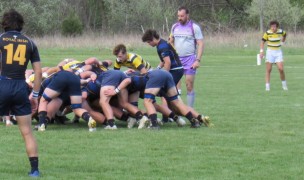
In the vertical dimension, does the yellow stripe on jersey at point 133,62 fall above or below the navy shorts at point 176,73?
above

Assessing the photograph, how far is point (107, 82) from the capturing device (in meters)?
12.7

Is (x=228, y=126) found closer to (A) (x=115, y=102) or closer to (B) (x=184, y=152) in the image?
(A) (x=115, y=102)

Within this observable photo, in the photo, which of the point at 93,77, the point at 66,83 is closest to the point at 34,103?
the point at 66,83

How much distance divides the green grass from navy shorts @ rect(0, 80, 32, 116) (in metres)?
0.74

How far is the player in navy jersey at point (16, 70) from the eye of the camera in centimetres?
835

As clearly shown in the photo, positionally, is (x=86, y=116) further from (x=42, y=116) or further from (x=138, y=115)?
(x=138, y=115)

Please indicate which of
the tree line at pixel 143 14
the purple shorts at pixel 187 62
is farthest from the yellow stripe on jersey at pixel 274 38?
the tree line at pixel 143 14

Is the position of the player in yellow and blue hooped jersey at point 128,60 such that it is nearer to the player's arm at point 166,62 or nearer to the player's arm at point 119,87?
the player's arm at point 166,62

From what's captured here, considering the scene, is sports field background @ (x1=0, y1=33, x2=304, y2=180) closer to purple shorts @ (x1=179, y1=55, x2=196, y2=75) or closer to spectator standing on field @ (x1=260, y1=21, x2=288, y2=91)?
purple shorts @ (x1=179, y1=55, x2=196, y2=75)

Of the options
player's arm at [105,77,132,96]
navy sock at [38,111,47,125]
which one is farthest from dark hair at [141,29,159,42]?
navy sock at [38,111,47,125]

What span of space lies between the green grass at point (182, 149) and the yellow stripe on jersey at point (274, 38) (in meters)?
4.92

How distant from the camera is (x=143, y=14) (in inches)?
2692

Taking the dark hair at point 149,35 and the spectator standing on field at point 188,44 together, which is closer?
the dark hair at point 149,35

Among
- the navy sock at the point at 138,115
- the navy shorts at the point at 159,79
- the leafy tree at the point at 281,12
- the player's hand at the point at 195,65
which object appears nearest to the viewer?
the navy shorts at the point at 159,79
